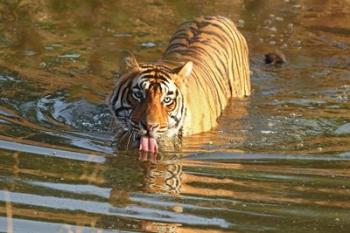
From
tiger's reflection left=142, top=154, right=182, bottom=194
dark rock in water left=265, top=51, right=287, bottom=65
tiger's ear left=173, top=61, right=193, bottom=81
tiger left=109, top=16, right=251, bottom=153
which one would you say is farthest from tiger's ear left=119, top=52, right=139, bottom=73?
dark rock in water left=265, top=51, right=287, bottom=65

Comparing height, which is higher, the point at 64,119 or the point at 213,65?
the point at 213,65

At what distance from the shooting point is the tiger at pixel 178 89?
6.01m

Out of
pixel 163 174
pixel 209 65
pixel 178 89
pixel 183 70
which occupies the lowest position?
pixel 163 174

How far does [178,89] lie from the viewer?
6.35m

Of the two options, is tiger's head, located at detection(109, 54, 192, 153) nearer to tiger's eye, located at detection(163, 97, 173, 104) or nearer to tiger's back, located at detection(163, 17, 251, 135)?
tiger's eye, located at detection(163, 97, 173, 104)

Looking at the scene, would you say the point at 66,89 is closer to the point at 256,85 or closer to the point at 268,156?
the point at 256,85

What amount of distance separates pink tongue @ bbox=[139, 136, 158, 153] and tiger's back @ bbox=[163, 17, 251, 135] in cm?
54

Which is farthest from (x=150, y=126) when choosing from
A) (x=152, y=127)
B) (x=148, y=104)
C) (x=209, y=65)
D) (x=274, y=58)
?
(x=274, y=58)

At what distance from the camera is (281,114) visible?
23.5ft

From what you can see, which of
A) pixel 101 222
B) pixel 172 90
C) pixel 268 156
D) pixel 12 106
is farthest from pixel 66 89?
pixel 101 222

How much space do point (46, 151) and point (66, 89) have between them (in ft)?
6.45

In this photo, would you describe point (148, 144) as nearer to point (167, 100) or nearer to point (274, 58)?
point (167, 100)

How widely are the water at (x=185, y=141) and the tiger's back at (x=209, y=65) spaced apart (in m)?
0.14

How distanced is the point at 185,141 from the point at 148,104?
1.37ft
